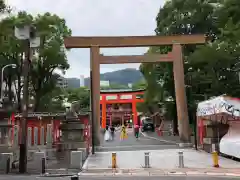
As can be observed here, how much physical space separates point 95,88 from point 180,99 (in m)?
6.92

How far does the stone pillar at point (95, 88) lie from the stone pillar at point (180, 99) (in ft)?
21.1

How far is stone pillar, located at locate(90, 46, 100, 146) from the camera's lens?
87.7ft

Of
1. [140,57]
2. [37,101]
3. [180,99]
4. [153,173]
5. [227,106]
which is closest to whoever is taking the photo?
[153,173]

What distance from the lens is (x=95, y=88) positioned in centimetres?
2778

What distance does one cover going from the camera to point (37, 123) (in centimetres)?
2994

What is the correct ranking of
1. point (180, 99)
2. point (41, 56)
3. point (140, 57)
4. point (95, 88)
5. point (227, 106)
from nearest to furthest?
1. point (227, 106)
2. point (95, 88)
3. point (180, 99)
4. point (140, 57)
5. point (41, 56)

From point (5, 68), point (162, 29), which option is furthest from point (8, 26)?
point (162, 29)

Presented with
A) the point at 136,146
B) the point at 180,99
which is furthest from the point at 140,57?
the point at 136,146

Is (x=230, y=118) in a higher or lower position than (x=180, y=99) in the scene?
lower

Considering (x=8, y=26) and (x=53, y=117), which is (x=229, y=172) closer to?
(x=53, y=117)

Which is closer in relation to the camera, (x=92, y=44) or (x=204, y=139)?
(x=204, y=139)

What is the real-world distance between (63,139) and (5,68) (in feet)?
64.0

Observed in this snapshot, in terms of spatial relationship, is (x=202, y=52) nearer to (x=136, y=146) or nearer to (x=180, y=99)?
(x=180, y=99)

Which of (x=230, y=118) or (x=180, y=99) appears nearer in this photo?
(x=230, y=118)
